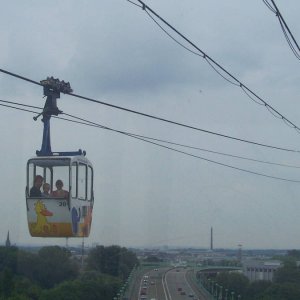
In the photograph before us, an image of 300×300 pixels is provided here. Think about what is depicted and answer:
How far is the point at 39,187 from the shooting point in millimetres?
16281

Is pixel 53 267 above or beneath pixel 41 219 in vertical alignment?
beneath

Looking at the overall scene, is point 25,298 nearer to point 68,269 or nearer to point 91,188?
point 68,269

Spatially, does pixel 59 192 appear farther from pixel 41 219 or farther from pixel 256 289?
pixel 256 289

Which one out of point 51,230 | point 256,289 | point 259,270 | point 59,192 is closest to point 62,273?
point 256,289

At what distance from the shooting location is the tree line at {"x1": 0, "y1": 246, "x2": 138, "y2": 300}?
148ft

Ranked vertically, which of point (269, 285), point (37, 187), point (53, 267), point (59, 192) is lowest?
point (269, 285)

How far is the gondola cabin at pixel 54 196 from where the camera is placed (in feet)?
52.5

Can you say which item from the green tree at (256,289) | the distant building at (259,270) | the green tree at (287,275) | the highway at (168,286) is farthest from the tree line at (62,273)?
the green tree at (287,275)

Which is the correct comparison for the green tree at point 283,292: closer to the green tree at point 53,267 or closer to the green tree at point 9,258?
the green tree at point 53,267

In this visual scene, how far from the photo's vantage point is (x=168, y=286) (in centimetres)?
6169

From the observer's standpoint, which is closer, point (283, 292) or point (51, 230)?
point (51, 230)

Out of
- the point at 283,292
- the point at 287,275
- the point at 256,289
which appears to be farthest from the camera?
the point at 287,275

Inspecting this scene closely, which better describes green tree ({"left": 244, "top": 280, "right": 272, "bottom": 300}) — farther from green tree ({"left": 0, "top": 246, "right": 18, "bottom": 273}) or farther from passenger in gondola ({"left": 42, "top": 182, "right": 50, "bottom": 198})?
passenger in gondola ({"left": 42, "top": 182, "right": 50, "bottom": 198})

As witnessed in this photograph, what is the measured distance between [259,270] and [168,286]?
740 cm
